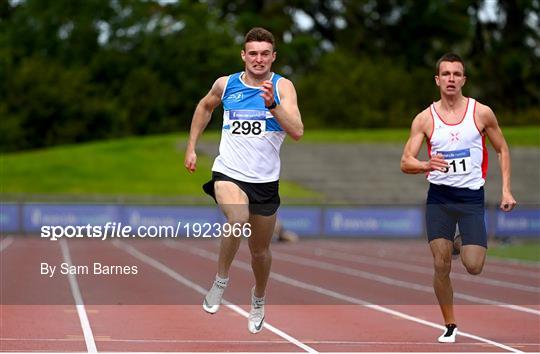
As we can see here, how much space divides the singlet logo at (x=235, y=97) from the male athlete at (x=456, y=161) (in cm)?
135

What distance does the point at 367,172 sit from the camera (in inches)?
1721

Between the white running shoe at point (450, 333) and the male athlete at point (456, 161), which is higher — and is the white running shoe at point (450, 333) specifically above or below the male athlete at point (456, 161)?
below

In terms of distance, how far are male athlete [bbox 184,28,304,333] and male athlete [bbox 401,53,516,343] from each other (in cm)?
107

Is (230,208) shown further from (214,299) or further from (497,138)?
(497,138)

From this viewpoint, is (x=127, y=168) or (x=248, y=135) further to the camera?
(x=127, y=168)

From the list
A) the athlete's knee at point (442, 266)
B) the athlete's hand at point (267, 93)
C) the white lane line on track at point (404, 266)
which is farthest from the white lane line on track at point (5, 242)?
the athlete's hand at point (267, 93)

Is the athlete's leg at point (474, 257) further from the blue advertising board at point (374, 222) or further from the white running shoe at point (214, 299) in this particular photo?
the blue advertising board at point (374, 222)

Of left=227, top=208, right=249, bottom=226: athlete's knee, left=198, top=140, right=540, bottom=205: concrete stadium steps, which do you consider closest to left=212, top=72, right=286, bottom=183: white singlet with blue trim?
left=227, top=208, right=249, bottom=226: athlete's knee

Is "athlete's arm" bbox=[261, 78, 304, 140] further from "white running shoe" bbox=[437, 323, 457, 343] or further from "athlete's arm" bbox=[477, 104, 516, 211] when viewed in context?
"white running shoe" bbox=[437, 323, 457, 343]

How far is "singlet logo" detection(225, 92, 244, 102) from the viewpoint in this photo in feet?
30.2

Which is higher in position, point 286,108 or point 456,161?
point 286,108

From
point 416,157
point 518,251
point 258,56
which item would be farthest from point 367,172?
point 258,56

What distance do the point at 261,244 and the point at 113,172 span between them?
112 feet

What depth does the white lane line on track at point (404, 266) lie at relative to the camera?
1856 centimetres
